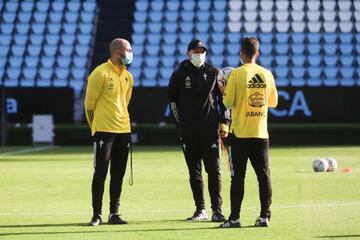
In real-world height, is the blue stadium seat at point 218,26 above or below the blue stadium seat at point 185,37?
above

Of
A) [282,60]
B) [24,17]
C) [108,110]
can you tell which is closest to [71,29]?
[24,17]

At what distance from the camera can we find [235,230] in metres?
10.3

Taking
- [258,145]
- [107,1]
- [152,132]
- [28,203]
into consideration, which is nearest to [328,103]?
[152,132]


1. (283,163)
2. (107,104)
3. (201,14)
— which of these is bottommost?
(283,163)

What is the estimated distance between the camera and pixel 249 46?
412 inches

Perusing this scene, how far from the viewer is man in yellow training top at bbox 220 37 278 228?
1058 cm

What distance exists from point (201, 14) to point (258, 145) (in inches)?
1172

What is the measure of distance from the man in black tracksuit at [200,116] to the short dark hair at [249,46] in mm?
933

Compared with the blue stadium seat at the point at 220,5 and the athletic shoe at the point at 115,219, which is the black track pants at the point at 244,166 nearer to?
the athletic shoe at the point at 115,219

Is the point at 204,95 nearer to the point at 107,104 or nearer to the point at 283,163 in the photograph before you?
the point at 107,104

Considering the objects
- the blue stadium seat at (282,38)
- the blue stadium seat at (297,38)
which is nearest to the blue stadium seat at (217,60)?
the blue stadium seat at (282,38)

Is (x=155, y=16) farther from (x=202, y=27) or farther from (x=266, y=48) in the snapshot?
(x=266, y=48)

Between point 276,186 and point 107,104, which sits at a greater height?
point 107,104

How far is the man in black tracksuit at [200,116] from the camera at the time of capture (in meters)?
11.4
